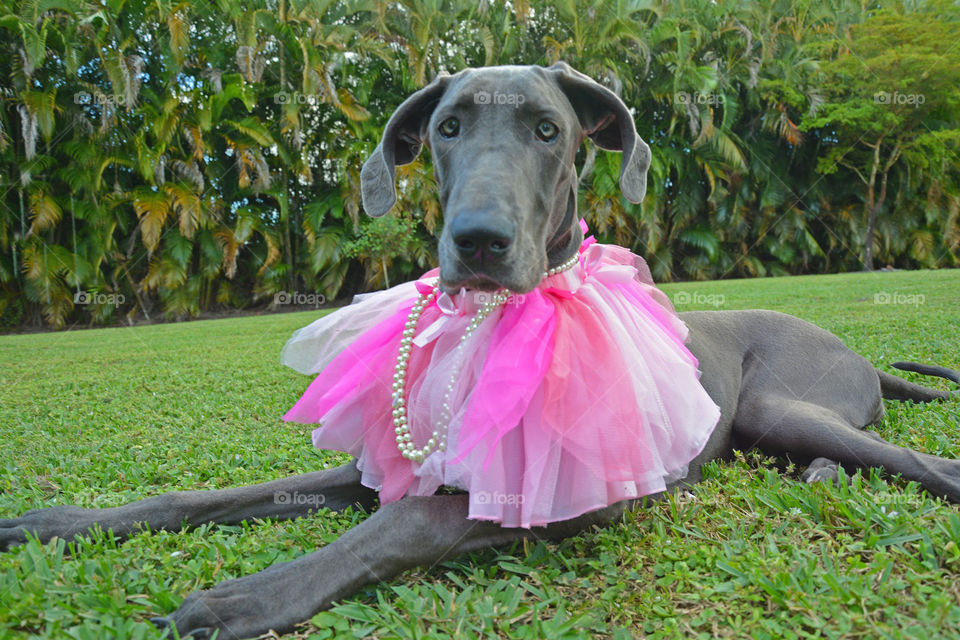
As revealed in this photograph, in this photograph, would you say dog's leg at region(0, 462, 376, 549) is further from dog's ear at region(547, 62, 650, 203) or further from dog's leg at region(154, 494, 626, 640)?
dog's ear at region(547, 62, 650, 203)

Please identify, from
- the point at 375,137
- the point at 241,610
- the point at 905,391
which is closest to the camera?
the point at 241,610

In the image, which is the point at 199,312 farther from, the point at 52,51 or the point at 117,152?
the point at 52,51

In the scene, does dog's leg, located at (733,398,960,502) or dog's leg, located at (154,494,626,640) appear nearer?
dog's leg, located at (154,494,626,640)

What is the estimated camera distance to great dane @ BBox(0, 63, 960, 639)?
178 cm

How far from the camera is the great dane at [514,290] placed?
5.83ft

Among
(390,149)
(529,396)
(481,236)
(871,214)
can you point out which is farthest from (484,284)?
(871,214)

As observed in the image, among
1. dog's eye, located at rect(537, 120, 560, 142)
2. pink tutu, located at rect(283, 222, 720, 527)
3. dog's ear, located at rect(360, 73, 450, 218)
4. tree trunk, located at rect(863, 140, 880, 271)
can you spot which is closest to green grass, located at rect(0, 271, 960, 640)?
pink tutu, located at rect(283, 222, 720, 527)

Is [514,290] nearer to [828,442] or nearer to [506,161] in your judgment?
[506,161]

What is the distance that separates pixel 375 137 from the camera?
60.6ft

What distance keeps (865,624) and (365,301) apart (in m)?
2.13

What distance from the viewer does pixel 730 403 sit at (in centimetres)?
303

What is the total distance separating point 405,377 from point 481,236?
2.33 ft

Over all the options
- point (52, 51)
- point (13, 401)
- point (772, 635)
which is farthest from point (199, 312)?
point (772, 635)

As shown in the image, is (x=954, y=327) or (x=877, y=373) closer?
(x=877, y=373)
